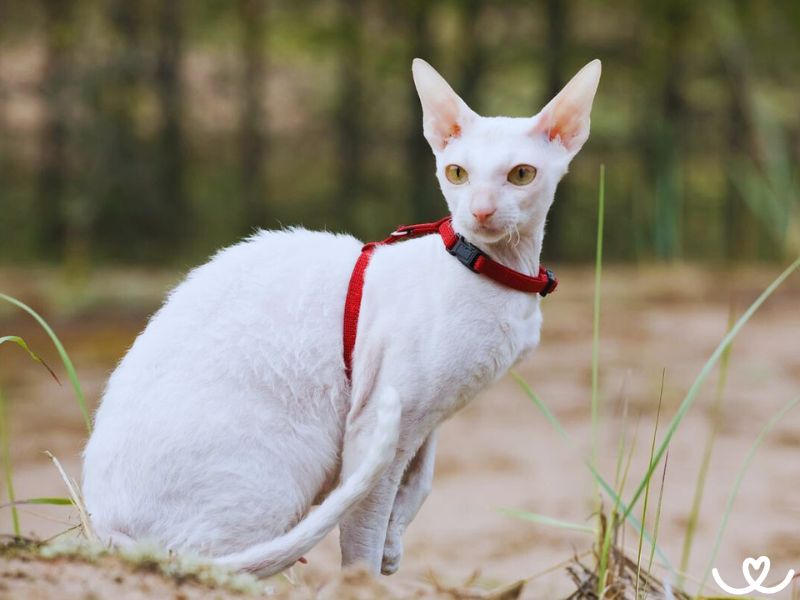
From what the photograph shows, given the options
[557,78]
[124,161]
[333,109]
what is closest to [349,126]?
[333,109]

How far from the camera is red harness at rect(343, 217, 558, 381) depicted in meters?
1.97

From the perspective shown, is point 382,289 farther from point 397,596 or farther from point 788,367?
point 788,367

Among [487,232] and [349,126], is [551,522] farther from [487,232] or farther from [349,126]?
[349,126]

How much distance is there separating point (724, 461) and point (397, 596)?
4336 millimetres

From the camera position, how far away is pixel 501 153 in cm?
188

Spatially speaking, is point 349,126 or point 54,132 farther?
point 349,126

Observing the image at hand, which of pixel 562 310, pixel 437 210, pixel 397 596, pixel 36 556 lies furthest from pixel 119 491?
pixel 437 210

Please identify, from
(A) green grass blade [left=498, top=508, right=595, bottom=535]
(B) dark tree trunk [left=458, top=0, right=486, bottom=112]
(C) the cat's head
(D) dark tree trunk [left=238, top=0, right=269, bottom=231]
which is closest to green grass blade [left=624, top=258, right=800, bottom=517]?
(A) green grass blade [left=498, top=508, right=595, bottom=535]

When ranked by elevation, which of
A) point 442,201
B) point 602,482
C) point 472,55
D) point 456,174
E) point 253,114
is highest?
point 456,174

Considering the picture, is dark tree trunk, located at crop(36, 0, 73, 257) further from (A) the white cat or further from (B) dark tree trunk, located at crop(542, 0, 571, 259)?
(A) the white cat

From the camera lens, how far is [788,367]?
7781 mm

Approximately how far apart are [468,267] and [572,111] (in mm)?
396

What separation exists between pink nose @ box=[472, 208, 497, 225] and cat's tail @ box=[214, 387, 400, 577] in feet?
1.22

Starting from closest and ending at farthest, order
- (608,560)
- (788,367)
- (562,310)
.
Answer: (608,560) → (788,367) → (562,310)
